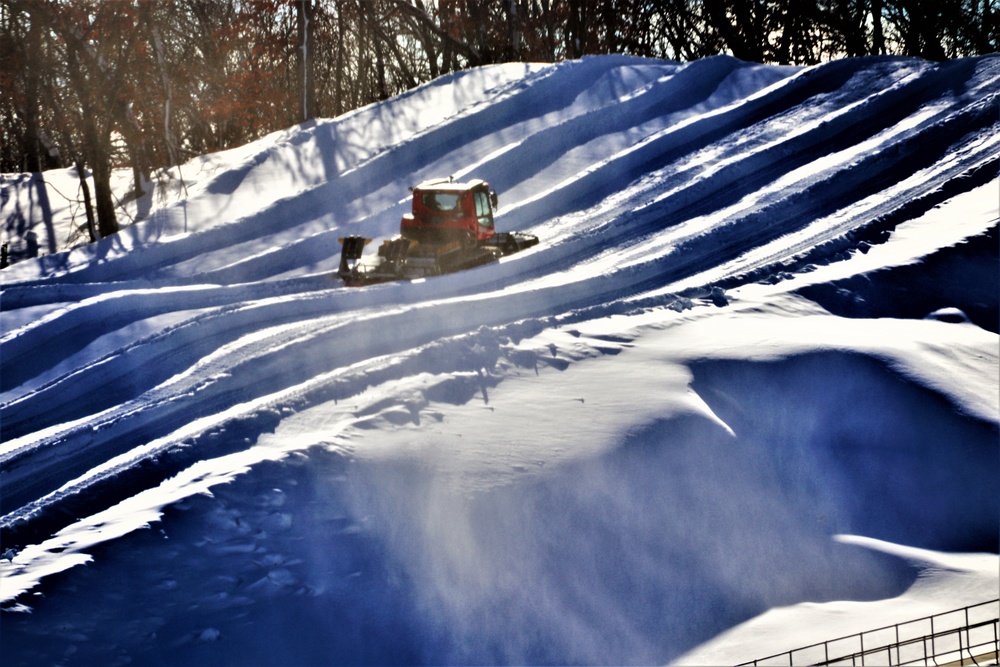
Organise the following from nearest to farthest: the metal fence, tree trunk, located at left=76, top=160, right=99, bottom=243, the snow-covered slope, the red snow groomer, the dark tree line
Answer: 1. the metal fence
2. the snow-covered slope
3. the red snow groomer
4. tree trunk, located at left=76, top=160, right=99, bottom=243
5. the dark tree line

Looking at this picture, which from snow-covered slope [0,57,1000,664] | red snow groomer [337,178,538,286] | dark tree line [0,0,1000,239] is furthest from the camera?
dark tree line [0,0,1000,239]

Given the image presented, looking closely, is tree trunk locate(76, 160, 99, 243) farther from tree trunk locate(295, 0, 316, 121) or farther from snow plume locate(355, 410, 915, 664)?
snow plume locate(355, 410, 915, 664)

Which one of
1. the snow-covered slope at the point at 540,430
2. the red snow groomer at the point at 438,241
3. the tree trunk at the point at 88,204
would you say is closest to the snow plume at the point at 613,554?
the snow-covered slope at the point at 540,430

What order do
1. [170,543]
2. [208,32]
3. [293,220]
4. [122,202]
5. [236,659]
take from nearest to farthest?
[236,659] < [170,543] < [293,220] < [122,202] < [208,32]

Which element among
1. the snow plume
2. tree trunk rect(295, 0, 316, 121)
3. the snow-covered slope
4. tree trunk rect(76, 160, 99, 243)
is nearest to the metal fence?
the snow-covered slope

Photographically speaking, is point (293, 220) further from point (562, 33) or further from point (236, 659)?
point (562, 33)

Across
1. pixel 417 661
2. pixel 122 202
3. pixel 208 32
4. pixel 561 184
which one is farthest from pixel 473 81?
pixel 417 661

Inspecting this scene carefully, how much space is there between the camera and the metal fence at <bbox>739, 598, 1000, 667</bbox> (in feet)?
23.6

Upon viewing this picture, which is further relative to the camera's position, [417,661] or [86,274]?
[86,274]

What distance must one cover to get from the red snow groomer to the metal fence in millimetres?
7813

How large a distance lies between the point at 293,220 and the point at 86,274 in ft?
11.4

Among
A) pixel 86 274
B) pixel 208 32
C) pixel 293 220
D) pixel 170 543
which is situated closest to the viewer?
pixel 170 543

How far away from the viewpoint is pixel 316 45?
1184 inches

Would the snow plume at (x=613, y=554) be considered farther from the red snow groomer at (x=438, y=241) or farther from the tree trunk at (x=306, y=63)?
the tree trunk at (x=306, y=63)
